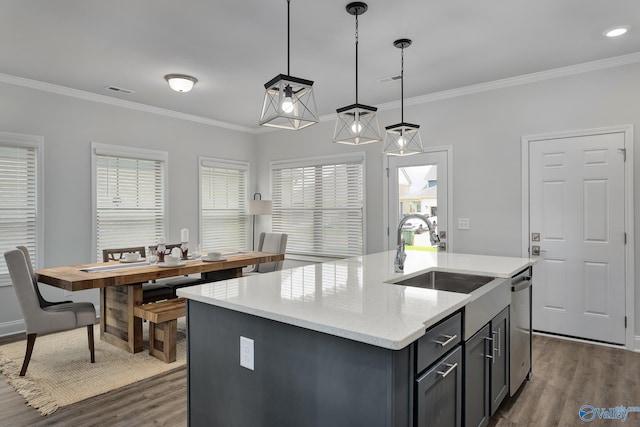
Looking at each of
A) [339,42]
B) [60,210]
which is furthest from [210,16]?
[60,210]

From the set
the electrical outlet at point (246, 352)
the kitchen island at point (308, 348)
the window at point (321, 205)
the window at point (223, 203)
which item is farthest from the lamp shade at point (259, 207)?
the electrical outlet at point (246, 352)

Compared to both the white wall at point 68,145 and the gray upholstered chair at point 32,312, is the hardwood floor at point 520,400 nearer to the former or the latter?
the gray upholstered chair at point 32,312

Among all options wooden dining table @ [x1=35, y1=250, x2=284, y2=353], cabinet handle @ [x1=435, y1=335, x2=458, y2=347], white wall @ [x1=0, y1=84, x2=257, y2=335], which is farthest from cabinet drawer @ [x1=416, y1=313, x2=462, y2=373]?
white wall @ [x1=0, y1=84, x2=257, y2=335]

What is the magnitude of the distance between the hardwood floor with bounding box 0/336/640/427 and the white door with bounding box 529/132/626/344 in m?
0.54

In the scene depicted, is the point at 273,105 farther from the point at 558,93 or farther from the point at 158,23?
the point at 558,93

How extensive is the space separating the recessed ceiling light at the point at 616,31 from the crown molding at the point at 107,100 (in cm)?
491

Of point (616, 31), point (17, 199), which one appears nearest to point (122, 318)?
point (17, 199)

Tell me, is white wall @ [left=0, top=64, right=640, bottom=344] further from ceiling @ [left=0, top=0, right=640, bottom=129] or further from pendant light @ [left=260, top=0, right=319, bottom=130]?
pendant light @ [left=260, top=0, right=319, bottom=130]

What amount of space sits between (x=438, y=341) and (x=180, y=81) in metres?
3.61

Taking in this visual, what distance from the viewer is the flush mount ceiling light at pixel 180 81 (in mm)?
3959

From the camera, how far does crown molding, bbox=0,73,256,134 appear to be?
160 inches

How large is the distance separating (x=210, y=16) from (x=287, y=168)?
3.53 metres

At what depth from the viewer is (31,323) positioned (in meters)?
2.96

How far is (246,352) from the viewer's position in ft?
5.45
